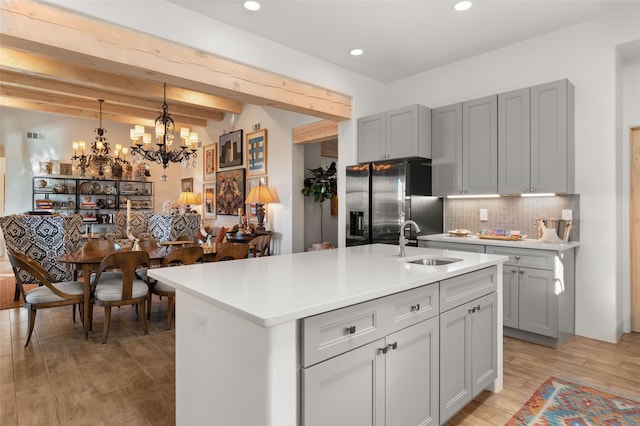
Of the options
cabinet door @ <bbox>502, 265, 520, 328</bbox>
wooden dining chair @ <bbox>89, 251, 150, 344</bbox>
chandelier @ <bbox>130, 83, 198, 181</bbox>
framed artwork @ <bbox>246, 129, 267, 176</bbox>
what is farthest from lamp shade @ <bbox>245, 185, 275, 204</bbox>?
cabinet door @ <bbox>502, 265, 520, 328</bbox>

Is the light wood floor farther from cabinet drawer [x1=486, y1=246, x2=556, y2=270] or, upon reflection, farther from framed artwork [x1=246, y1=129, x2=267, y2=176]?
framed artwork [x1=246, y1=129, x2=267, y2=176]

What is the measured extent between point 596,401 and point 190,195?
8698 mm

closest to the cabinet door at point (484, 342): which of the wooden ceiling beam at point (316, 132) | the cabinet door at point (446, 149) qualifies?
the cabinet door at point (446, 149)

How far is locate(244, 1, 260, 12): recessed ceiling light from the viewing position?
316 cm

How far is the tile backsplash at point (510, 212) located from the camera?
11.9ft

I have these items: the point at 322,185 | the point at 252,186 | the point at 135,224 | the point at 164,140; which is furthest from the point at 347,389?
the point at 135,224

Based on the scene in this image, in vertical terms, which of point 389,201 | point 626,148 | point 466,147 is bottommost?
point 389,201

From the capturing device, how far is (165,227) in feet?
22.8

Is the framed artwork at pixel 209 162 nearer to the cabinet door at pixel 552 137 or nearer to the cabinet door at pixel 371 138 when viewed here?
the cabinet door at pixel 371 138

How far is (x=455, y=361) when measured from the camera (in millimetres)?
2104

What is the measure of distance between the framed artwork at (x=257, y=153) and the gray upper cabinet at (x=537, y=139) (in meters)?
4.62

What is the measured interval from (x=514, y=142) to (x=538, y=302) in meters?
1.59

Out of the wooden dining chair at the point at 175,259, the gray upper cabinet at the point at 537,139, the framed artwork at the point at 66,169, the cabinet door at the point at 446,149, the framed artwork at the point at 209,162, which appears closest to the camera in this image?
the gray upper cabinet at the point at 537,139

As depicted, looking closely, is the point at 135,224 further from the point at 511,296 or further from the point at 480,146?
the point at 511,296
